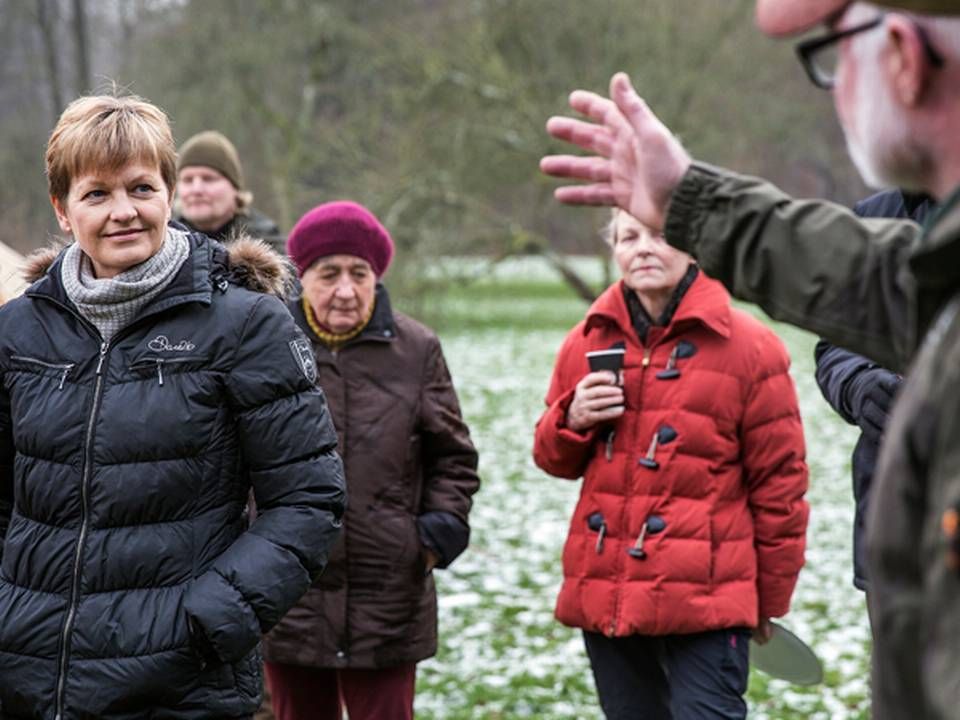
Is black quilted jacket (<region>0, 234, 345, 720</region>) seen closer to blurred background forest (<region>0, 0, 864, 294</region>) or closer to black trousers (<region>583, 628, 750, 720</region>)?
black trousers (<region>583, 628, 750, 720</region>)

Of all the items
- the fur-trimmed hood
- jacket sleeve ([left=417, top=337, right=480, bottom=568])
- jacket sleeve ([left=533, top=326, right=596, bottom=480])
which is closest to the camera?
the fur-trimmed hood

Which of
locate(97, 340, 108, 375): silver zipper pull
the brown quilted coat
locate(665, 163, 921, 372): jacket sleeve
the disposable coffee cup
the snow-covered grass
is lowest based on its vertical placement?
the snow-covered grass

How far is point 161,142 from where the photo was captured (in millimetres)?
3250

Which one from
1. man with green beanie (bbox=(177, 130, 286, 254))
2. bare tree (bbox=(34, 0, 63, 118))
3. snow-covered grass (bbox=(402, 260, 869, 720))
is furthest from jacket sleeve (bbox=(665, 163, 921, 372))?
bare tree (bbox=(34, 0, 63, 118))

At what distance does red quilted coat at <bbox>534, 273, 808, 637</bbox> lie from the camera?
4.15 metres

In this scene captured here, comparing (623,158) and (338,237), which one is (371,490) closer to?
(338,237)

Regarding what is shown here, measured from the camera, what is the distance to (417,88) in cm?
2286

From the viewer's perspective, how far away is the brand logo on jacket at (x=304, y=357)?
10.6 feet

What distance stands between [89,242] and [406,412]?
1594 millimetres

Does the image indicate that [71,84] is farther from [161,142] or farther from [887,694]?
[887,694]

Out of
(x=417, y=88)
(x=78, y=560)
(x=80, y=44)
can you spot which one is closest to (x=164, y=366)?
(x=78, y=560)

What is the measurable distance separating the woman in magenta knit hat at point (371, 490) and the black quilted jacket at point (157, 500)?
1.25 m

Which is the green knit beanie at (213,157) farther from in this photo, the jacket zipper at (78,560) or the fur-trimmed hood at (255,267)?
the jacket zipper at (78,560)

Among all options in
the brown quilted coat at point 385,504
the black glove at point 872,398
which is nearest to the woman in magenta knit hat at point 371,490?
the brown quilted coat at point 385,504
